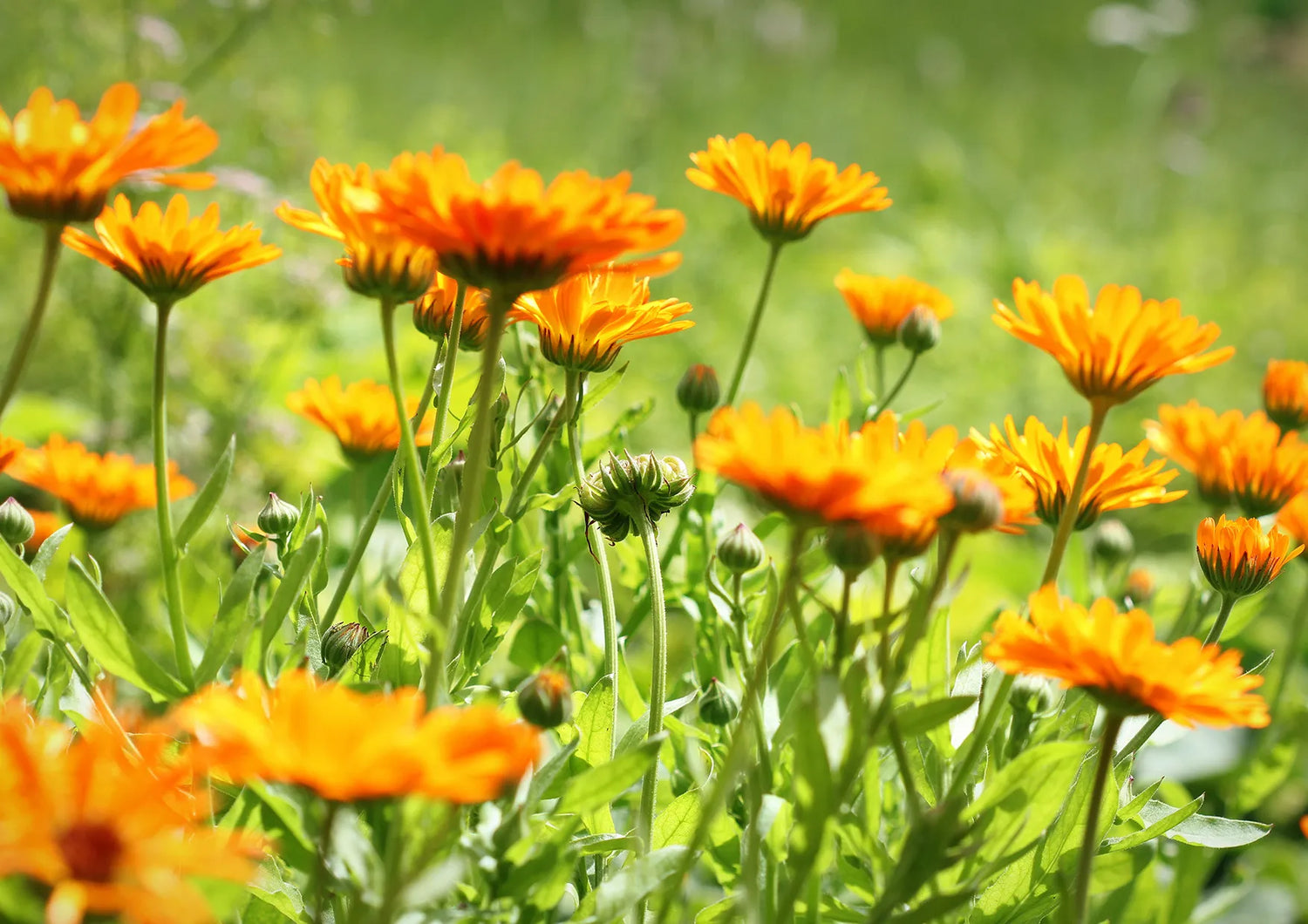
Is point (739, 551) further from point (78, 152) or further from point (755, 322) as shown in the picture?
point (78, 152)

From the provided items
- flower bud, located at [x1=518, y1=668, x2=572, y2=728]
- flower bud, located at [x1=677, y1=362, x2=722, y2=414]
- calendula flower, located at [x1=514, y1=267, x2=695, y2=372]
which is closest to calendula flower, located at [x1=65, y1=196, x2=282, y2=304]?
calendula flower, located at [x1=514, y1=267, x2=695, y2=372]

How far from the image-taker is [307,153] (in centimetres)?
199

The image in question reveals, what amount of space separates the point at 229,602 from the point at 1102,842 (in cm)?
51

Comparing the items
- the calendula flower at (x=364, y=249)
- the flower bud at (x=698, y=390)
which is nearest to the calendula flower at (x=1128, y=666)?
the calendula flower at (x=364, y=249)

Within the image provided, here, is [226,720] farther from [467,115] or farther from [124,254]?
[467,115]

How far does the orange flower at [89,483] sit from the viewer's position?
826 mm

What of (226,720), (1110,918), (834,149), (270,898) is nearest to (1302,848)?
(1110,918)

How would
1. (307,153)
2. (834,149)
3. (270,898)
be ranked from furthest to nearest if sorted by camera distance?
(834,149) < (307,153) < (270,898)

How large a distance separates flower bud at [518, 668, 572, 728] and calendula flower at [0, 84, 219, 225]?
28 centimetres

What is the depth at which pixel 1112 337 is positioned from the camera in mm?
584

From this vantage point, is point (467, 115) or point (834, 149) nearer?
point (467, 115)

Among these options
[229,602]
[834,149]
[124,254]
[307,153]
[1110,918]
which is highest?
[834,149]

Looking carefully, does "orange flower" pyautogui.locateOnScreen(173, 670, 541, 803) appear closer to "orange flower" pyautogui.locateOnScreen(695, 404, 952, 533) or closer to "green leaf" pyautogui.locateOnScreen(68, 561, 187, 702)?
"orange flower" pyautogui.locateOnScreen(695, 404, 952, 533)

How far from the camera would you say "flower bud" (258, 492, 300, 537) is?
74cm
